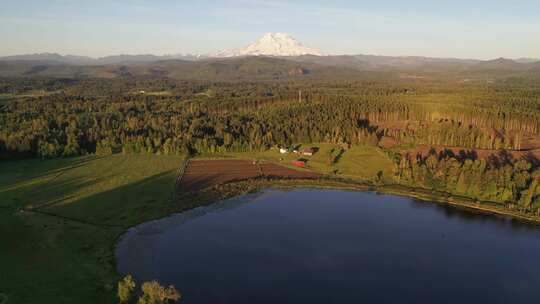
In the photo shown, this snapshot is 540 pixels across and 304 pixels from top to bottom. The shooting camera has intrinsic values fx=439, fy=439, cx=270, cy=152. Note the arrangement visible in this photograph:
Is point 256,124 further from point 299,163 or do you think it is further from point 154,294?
point 154,294

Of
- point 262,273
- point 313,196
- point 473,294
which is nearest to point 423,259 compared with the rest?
point 473,294

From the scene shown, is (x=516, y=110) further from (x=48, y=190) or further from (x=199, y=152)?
(x=48, y=190)

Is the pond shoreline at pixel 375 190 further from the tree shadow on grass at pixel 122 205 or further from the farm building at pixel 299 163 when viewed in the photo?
the farm building at pixel 299 163

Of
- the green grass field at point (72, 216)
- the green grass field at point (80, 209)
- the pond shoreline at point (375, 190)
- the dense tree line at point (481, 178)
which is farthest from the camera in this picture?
the dense tree line at point (481, 178)

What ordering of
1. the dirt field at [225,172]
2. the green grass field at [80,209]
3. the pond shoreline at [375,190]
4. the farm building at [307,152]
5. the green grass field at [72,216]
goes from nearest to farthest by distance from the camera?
the green grass field at [72,216]
the green grass field at [80,209]
the pond shoreline at [375,190]
the dirt field at [225,172]
the farm building at [307,152]

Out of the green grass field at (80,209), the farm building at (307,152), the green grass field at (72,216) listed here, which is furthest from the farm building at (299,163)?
the green grass field at (72,216)

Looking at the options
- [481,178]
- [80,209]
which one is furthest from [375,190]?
[80,209]

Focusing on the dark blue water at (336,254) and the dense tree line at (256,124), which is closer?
the dark blue water at (336,254)

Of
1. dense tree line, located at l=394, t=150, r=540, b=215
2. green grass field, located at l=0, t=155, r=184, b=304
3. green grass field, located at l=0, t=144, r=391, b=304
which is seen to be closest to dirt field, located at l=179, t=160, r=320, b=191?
green grass field, located at l=0, t=144, r=391, b=304
